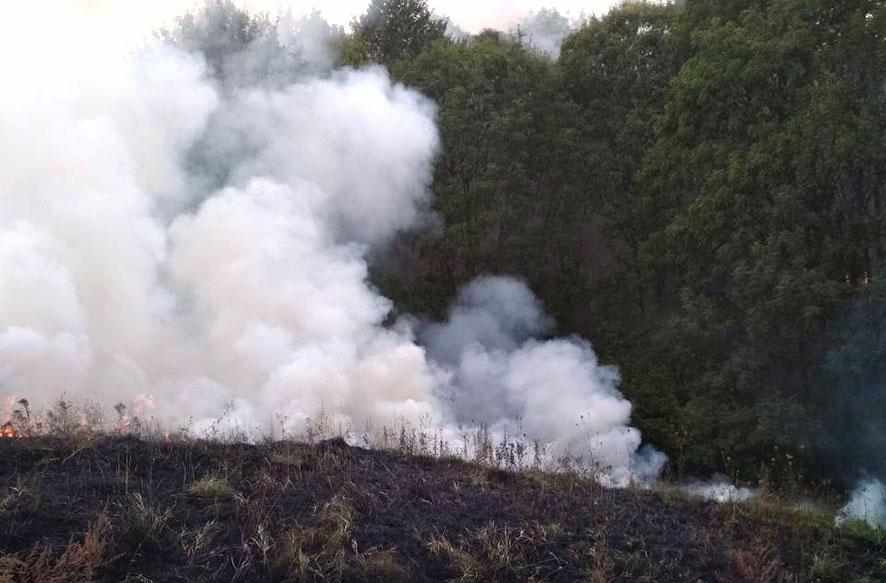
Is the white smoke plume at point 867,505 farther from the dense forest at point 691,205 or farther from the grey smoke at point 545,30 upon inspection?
the grey smoke at point 545,30

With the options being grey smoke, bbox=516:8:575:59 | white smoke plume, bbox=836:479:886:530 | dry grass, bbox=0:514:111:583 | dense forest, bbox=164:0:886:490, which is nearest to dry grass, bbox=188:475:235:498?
dry grass, bbox=0:514:111:583

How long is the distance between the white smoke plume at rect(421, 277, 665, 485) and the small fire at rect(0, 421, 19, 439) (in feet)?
19.2

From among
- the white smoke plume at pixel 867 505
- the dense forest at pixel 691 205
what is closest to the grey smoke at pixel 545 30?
the dense forest at pixel 691 205

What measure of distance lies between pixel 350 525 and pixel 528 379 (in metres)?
7.74

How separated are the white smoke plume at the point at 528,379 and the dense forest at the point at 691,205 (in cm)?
34

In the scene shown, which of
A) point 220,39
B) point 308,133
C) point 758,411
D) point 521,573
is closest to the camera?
point 521,573

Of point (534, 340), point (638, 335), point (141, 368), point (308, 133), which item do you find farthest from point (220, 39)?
point (638, 335)

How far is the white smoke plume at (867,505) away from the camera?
6.85 m

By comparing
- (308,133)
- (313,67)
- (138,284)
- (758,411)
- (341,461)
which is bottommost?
(341,461)

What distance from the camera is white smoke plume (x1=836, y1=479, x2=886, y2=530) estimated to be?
6.85 m

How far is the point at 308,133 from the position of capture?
1276 cm

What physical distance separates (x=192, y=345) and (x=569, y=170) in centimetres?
614

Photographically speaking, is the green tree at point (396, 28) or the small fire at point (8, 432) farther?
the green tree at point (396, 28)

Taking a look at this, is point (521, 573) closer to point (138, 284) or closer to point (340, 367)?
point (340, 367)
